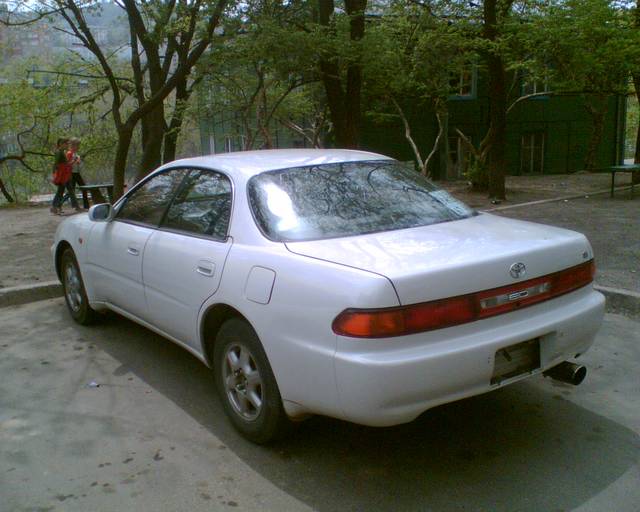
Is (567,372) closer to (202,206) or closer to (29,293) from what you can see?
(202,206)

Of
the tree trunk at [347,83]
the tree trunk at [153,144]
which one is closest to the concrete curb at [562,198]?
the tree trunk at [347,83]

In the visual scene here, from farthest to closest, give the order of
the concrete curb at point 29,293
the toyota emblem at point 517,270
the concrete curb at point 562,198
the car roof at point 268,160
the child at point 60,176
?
the child at point 60,176
the concrete curb at point 562,198
the concrete curb at point 29,293
the car roof at point 268,160
the toyota emblem at point 517,270

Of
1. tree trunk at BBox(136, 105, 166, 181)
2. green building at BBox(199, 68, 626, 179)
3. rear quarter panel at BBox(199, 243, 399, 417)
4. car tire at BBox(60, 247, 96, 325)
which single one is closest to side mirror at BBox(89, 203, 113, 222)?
car tire at BBox(60, 247, 96, 325)

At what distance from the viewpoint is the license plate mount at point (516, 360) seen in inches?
126

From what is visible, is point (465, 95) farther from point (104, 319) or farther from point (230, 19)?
point (104, 319)

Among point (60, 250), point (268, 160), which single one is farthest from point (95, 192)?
point (268, 160)

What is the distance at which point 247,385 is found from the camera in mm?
3598

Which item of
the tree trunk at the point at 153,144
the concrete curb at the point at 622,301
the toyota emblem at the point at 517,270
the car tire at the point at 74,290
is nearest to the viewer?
the toyota emblem at the point at 517,270

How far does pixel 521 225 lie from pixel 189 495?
2.37 m

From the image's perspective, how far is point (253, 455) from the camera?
3.56 metres

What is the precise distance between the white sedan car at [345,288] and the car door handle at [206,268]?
0.5 inches

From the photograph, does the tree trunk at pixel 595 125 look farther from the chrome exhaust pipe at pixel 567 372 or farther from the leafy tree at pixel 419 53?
the chrome exhaust pipe at pixel 567 372

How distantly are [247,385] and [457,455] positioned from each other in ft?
3.85

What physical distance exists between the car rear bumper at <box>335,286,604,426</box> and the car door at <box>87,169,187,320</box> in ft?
6.98
